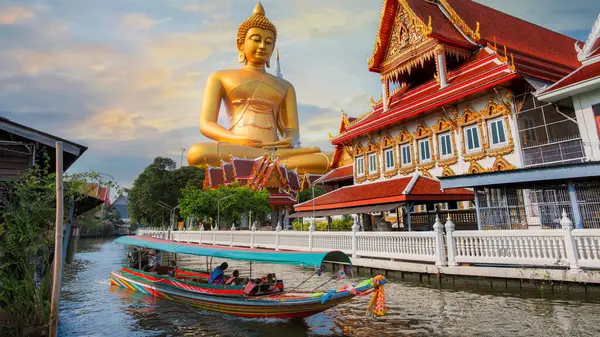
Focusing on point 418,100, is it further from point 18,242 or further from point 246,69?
point 246,69

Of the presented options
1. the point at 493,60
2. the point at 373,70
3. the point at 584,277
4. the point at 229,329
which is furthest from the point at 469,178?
the point at 373,70

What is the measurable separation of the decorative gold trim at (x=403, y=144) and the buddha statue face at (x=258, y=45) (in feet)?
80.1

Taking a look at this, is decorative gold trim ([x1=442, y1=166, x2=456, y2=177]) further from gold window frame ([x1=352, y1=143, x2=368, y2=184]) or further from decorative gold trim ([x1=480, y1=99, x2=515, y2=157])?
gold window frame ([x1=352, y1=143, x2=368, y2=184])

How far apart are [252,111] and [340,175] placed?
1586 centimetres

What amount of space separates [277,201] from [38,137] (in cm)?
2521

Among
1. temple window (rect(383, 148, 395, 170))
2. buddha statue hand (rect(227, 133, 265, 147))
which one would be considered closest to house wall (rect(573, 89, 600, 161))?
temple window (rect(383, 148, 395, 170))

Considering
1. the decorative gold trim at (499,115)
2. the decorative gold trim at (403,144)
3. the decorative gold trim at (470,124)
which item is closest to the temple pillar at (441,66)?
the decorative gold trim at (470,124)

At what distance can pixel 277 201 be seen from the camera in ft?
108

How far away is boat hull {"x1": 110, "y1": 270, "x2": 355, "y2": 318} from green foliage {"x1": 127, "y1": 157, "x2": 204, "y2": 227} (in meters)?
32.4

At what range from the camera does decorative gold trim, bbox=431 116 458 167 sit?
634 inches

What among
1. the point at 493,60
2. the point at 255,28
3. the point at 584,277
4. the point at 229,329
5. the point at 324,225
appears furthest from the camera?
the point at 255,28

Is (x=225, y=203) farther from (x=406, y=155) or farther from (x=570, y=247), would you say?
(x=570, y=247)

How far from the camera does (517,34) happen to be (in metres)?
19.8

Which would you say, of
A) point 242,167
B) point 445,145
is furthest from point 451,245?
point 242,167
